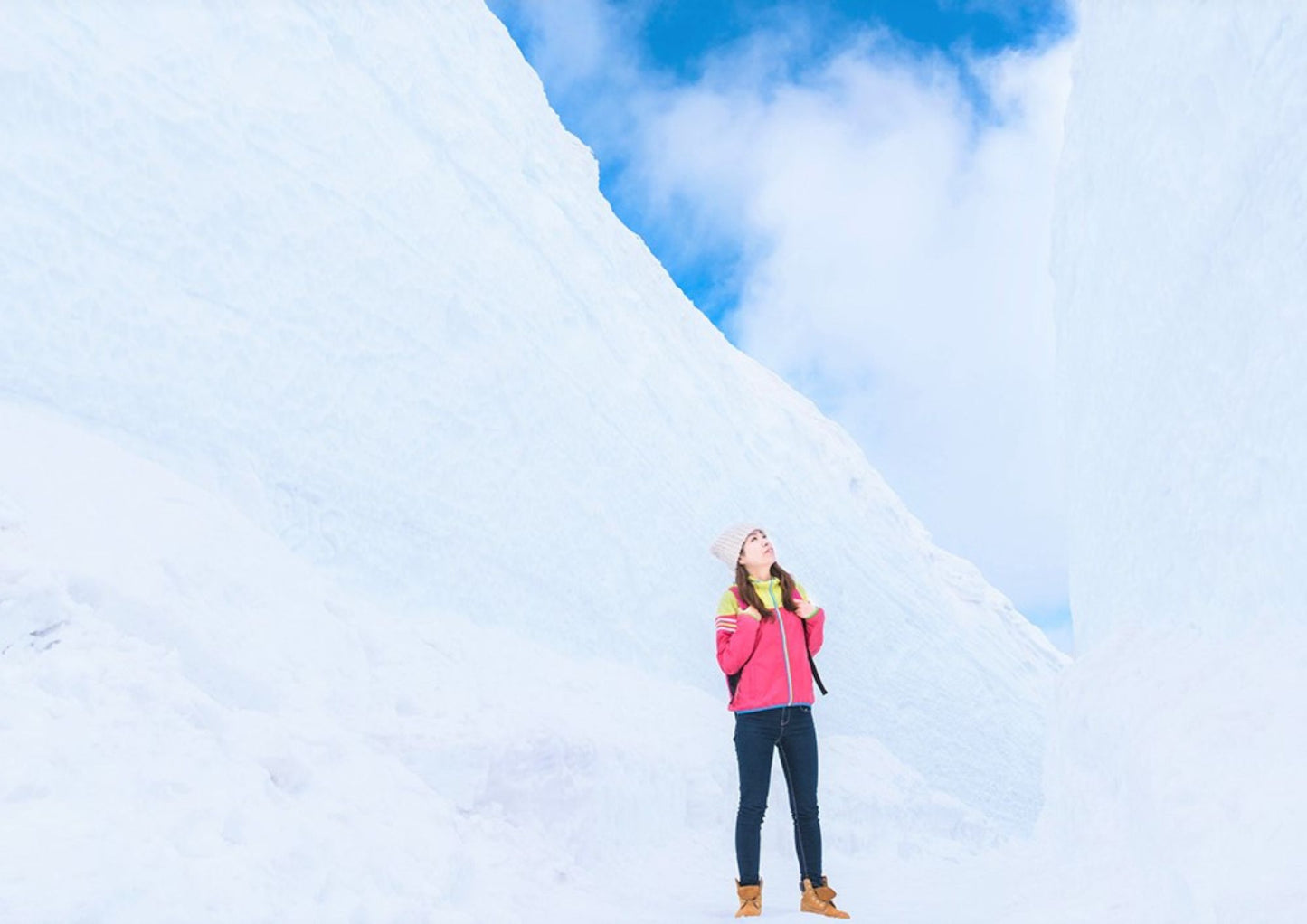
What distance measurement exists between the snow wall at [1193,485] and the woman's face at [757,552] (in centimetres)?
144

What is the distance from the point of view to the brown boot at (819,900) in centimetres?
385

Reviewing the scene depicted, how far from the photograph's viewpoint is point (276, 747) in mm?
3646

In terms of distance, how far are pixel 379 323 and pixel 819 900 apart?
4766 millimetres

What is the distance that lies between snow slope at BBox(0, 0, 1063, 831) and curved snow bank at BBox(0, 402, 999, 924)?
24 cm

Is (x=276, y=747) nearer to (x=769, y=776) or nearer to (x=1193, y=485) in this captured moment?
(x=769, y=776)

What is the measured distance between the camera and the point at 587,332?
8961 mm

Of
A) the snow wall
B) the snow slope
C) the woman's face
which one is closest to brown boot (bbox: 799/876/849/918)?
the snow wall

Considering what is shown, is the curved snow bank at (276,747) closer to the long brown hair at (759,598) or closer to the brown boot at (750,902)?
the brown boot at (750,902)

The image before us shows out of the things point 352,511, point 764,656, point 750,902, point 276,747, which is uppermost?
point 352,511

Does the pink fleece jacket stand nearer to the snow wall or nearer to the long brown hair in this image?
the long brown hair

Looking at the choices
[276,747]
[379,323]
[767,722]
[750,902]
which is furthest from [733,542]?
[379,323]

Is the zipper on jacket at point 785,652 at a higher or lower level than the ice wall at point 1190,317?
lower

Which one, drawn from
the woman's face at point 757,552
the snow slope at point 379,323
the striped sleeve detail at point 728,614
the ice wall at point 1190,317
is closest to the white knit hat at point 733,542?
the woman's face at point 757,552

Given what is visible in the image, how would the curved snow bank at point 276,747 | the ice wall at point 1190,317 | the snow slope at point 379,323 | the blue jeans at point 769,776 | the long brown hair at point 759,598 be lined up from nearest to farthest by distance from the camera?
the curved snow bank at point 276,747
the ice wall at point 1190,317
the blue jeans at point 769,776
the long brown hair at point 759,598
the snow slope at point 379,323
